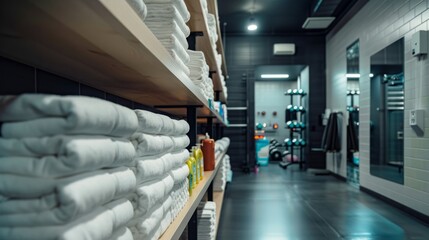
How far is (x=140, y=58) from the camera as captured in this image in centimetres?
89

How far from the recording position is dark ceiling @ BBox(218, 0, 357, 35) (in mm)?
6441

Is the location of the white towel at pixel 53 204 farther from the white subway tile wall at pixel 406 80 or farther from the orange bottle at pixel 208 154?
the white subway tile wall at pixel 406 80

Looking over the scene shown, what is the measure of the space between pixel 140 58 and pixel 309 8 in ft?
22.1

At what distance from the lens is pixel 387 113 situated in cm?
492

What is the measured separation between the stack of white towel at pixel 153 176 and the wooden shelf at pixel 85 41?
0.16 meters

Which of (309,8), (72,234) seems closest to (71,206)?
(72,234)

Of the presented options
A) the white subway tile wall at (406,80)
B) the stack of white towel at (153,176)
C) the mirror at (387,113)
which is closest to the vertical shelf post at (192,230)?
the stack of white towel at (153,176)

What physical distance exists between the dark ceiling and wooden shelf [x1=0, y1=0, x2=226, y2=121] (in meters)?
5.44

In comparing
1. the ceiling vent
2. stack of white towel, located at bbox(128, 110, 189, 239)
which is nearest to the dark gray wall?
the ceiling vent

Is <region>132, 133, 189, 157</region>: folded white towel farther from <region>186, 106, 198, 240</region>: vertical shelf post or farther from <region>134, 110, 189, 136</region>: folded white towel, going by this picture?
<region>186, 106, 198, 240</region>: vertical shelf post

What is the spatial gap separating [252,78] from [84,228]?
8276 mm

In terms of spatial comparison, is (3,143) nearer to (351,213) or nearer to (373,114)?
(351,213)

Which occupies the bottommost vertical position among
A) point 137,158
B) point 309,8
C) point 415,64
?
point 137,158

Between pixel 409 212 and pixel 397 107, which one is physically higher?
pixel 397 107
